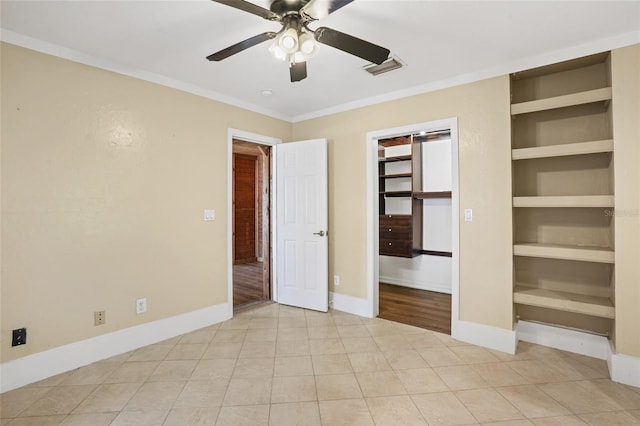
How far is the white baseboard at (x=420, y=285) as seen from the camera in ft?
15.0

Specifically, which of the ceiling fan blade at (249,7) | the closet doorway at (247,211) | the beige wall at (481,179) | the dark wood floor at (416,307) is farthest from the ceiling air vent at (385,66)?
the closet doorway at (247,211)

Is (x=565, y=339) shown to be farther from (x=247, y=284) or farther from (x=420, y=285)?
(x=247, y=284)

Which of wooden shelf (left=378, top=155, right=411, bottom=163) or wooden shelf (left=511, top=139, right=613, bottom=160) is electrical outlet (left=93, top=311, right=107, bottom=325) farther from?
wooden shelf (left=378, top=155, right=411, bottom=163)

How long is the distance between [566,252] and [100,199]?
384 centimetres

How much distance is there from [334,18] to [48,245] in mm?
2649

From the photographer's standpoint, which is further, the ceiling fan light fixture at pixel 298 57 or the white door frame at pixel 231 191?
the white door frame at pixel 231 191

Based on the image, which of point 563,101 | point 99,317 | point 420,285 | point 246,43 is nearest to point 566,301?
point 563,101

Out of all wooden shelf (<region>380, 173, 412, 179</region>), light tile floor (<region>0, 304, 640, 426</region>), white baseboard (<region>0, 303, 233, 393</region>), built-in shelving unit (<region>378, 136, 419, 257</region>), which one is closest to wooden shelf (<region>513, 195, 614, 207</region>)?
light tile floor (<region>0, 304, 640, 426</region>)

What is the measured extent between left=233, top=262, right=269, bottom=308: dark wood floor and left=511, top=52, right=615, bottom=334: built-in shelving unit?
10.3ft

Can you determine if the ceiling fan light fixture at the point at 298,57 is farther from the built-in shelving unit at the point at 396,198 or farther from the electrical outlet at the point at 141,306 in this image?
the built-in shelving unit at the point at 396,198

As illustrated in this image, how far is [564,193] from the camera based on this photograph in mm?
2707

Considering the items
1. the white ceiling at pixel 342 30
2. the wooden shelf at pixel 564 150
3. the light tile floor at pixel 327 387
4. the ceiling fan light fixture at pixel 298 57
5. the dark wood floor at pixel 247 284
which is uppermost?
the white ceiling at pixel 342 30

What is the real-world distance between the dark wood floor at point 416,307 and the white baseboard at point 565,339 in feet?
2.26

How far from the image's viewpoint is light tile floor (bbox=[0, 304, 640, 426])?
6.11 ft
